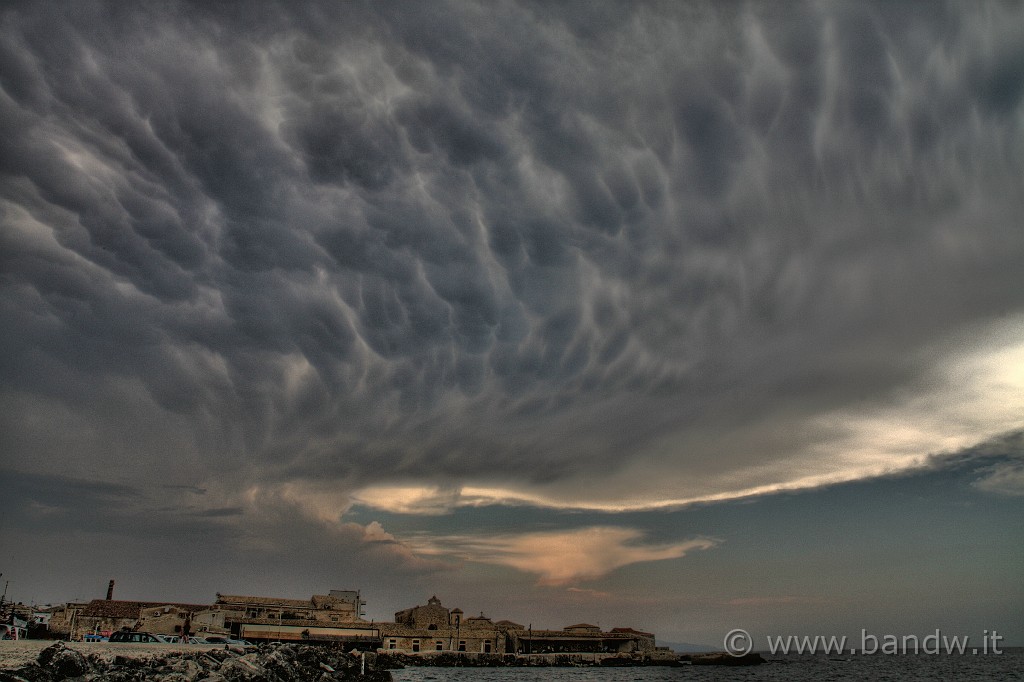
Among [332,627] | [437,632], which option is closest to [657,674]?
[437,632]

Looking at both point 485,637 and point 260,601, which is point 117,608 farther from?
point 485,637

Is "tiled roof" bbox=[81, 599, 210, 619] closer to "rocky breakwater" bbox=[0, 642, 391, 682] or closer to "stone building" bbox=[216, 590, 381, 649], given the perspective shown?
"stone building" bbox=[216, 590, 381, 649]

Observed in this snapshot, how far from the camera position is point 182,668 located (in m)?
42.4

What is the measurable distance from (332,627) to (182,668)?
209 feet

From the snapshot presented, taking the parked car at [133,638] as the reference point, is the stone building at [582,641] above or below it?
below

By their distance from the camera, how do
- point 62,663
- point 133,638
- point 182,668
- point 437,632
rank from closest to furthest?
1. point 62,663
2. point 182,668
3. point 133,638
4. point 437,632

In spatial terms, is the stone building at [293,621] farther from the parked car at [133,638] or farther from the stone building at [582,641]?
the stone building at [582,641]

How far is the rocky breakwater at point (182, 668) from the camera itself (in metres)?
38.2

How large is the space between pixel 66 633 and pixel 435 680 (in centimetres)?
5592

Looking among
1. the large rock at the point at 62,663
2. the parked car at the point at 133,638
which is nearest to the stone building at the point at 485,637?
the parked car at the point at 133,638

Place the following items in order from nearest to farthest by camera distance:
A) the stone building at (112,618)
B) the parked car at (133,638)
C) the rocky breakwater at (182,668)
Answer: the rocky breakwater at (182,668)
the parked car at (133,638)
the stone building at (112,618)

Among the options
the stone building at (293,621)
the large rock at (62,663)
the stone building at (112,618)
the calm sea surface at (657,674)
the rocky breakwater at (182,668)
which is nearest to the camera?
the rocky breakwater at (182,668)

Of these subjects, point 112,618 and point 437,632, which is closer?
point 112,618

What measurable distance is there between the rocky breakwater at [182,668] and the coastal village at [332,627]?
3656 cm
